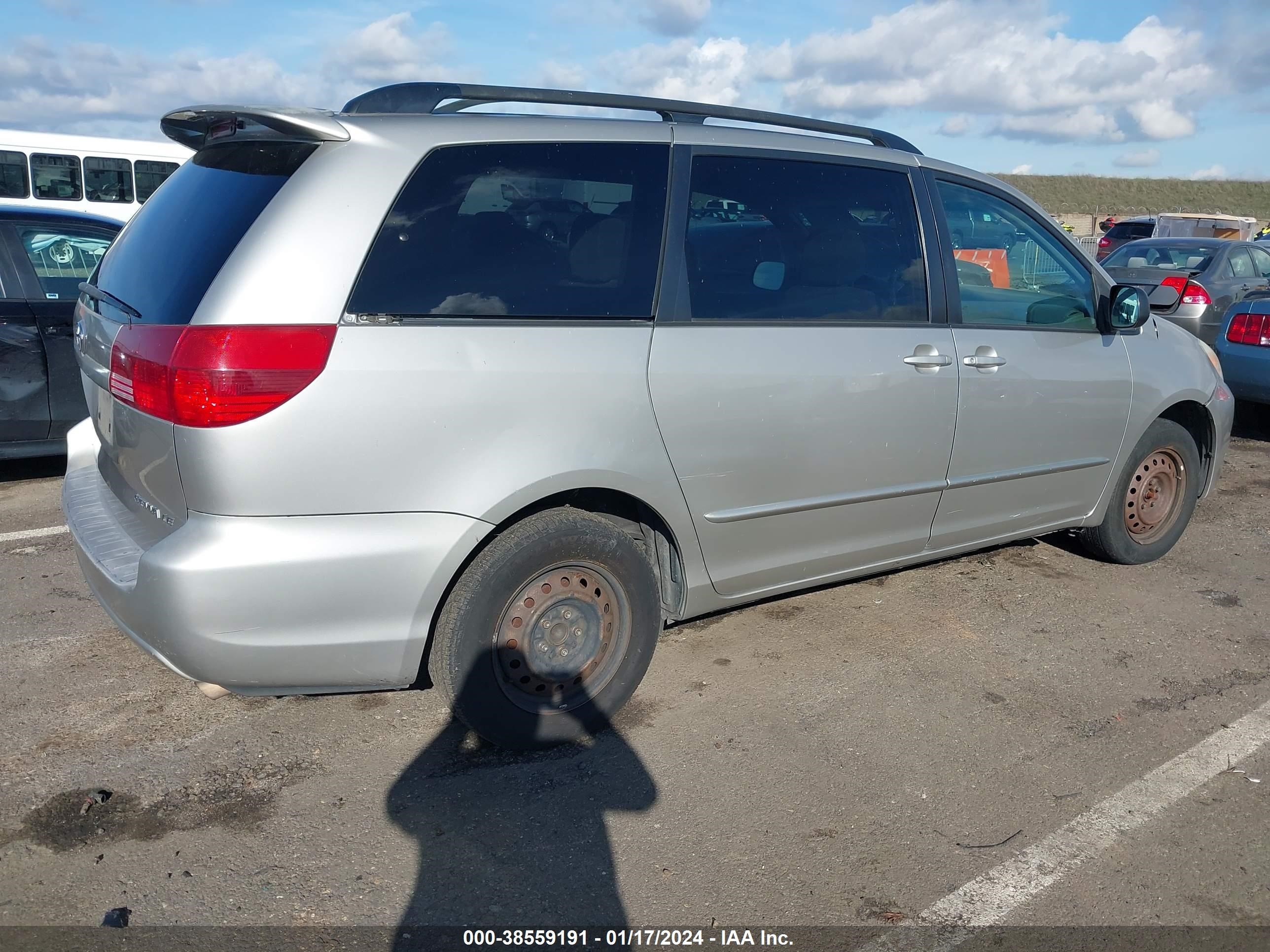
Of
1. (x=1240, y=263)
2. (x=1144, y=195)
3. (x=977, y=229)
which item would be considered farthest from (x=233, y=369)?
(x=1144, y=195)

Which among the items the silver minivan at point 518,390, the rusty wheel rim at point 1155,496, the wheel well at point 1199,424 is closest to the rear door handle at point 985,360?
the silver minivan at point 518,390

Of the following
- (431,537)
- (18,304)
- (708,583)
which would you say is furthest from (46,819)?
(18,304)

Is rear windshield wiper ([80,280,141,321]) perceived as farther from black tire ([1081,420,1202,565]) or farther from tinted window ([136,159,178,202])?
tinted window ([136,159,178,202])

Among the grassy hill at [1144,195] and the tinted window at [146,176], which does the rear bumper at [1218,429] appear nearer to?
the tinted window at [146,176]

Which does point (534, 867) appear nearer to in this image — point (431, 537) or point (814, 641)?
point (431, 537)

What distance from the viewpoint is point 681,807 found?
119 inches

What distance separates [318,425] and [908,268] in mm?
2324

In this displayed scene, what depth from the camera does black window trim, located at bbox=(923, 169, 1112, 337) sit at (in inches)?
161

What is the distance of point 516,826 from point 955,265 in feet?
8.75

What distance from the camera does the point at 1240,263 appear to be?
12211 millimetres

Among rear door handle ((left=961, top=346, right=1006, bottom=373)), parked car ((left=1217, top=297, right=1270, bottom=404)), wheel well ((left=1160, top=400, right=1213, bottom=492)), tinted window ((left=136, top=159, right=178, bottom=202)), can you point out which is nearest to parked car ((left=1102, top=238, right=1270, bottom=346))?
parked car ((left=1217, top=297, right=1270, bottom=404))

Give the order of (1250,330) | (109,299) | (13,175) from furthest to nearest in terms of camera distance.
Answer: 1. (13,175)
2. (1250,330)
3. (109,299)

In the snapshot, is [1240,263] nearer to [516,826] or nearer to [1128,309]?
[1128,309]

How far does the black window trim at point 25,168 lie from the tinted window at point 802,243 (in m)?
18.3
